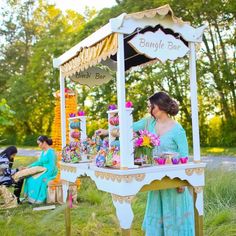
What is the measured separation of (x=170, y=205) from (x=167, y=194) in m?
0.10

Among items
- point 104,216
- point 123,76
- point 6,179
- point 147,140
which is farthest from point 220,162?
point 123,76

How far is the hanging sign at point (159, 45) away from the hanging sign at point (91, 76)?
1633mm

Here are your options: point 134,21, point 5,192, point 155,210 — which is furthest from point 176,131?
point 5,192

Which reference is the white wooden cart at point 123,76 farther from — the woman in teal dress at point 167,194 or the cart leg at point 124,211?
the woman in teal dress at point 167,194

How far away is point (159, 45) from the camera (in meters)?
3.40

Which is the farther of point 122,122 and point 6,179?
point 6,179

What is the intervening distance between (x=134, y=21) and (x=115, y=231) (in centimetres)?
277

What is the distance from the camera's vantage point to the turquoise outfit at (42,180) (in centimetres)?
759

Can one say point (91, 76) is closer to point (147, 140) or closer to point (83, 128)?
point (83, 128)

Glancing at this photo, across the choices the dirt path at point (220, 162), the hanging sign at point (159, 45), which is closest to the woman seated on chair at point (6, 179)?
the dirt path at point (220, 162)

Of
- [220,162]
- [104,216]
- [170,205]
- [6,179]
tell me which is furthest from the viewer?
[220,162]

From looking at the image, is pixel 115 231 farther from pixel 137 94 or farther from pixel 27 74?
pixel 27 74

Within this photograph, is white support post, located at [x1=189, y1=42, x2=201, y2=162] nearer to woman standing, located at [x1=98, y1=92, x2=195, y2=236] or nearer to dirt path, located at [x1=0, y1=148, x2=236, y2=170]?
woman standing, located at [x1=98, y1=92, x2=195, y2=236]

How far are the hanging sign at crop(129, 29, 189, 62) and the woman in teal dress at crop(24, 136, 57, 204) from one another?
15.2ft
